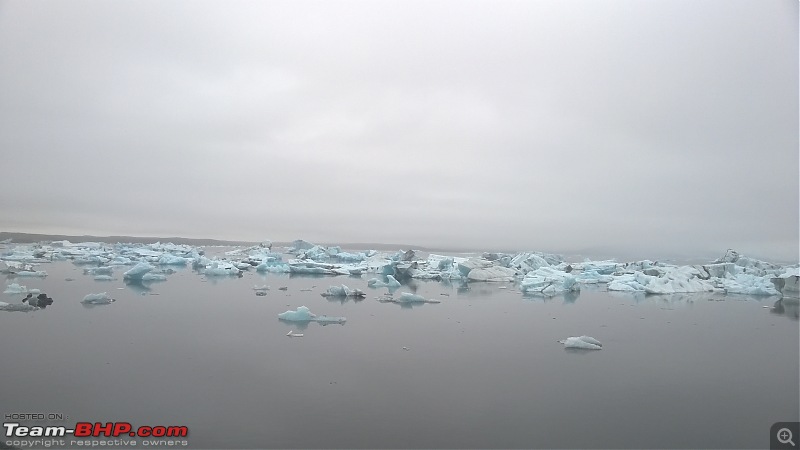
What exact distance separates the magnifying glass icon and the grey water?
119 millimetres

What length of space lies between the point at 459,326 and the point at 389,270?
10018 millimetres

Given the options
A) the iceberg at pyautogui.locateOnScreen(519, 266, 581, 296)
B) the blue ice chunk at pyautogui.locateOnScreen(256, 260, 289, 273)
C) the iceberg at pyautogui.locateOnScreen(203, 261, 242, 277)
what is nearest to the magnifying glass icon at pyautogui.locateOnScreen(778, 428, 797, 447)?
the iceberg at pyautogui.locateOnScreen(519, 266, 581, 296)

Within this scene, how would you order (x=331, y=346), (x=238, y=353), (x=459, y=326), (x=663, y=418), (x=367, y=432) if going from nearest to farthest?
(x=367, y=432)
(x=663, y=418)
(x=238, y=353)
(x=331, y=346)
(x=459, y=326)

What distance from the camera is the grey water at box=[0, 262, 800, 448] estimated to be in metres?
4.20

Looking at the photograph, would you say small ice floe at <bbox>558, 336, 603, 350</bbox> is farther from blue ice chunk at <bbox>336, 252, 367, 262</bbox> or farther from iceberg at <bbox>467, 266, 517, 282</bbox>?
blue ice chunk at <bbox>336, 252, 367, 262</bbox>

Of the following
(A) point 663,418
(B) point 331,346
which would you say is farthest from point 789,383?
(B) point 331,346

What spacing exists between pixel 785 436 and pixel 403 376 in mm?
3924

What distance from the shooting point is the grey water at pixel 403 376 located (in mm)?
4203

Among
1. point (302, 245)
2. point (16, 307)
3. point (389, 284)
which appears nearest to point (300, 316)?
point (16, 307)

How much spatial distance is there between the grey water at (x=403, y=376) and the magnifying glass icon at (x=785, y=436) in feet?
0.39

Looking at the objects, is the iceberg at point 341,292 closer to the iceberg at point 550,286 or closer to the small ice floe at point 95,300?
the small ice floe at point 95,300

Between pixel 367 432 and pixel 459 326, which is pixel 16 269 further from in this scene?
pixel 367 432

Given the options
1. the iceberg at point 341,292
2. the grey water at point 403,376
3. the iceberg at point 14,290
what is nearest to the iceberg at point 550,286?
the grey water at point 403,376

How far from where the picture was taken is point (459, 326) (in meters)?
9.39
